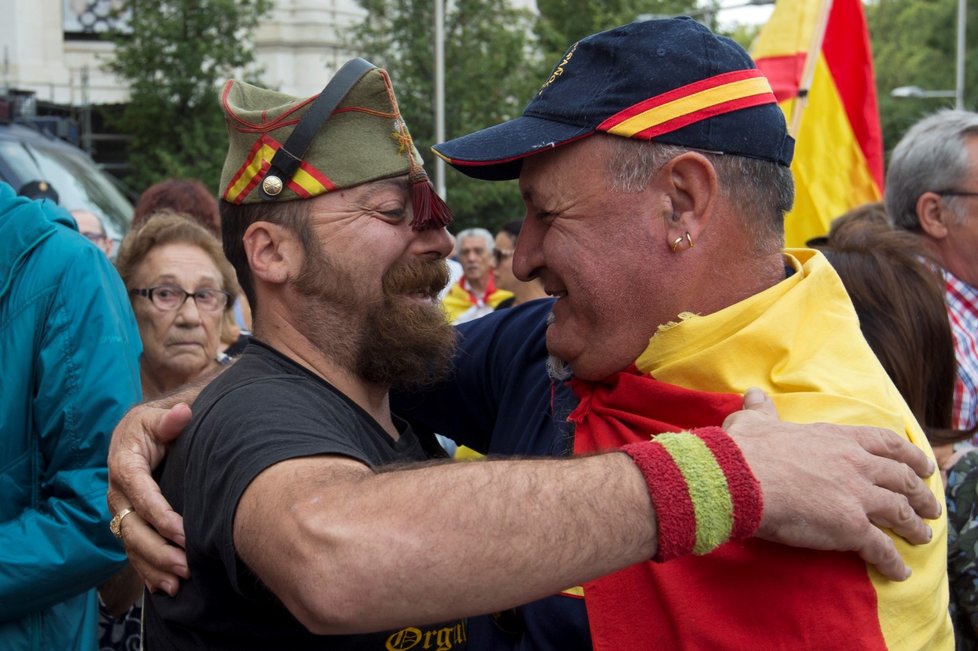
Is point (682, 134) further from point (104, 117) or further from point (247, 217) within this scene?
point (104, 117)

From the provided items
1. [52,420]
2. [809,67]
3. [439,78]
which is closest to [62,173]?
[809,67]

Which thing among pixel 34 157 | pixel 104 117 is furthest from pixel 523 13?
pixel 34 157

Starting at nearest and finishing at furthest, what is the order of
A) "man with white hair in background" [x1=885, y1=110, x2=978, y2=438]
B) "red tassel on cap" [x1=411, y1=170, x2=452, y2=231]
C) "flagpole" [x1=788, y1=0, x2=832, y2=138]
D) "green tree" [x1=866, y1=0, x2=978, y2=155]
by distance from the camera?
"red tassel on cap" [x1=411, y1=170, x2=452, y2=231], "man with white hair in background" [x1=885, y1=110, x2=978, y2=438], "flagpole" [x1=788, y1=0, x2=832, y2=138], "green tree" [x1=866, y1=0, x2=978, y2=155]

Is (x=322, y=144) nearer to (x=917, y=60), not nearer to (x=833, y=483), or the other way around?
(x=833, y=483)

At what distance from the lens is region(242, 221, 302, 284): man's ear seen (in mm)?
2383

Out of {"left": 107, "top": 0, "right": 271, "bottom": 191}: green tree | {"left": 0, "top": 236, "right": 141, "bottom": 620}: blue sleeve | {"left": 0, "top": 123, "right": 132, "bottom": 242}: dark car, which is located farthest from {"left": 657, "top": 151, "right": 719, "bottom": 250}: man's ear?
{"left": 107, "top": 0, "right": 271, "bottom": 191}: green tree

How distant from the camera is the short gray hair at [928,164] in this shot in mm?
4082

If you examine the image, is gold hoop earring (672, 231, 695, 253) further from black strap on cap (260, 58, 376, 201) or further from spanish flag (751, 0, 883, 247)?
spanish flag (751, 0, 883, 247)

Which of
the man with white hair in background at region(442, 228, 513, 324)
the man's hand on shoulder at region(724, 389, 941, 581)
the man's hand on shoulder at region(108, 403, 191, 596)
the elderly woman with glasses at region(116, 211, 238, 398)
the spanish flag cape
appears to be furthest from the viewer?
the man with white hair in background at region(442, 228, 513, 324)

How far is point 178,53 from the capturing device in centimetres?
1880

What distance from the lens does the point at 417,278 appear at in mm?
2484

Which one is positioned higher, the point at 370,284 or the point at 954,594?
the point at 370,284

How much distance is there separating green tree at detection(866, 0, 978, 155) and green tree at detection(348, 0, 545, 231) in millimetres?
23706

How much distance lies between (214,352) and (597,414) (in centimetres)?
268
